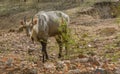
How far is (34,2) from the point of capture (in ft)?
106

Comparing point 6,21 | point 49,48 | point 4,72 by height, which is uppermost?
point 4,72

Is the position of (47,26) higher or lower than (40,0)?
higher

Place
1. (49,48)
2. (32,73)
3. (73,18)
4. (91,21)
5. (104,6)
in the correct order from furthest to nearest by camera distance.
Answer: (104,6)
(73,18)
(91,21)
(49,48)
(32,73)

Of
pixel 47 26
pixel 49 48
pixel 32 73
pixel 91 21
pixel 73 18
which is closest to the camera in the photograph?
pixel 32 73

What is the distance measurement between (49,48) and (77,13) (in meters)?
10.4

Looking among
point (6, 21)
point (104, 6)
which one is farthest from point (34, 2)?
point (104, 6)

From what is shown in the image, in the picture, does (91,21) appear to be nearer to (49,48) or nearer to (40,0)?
(49,48)

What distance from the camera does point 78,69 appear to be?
285 inches

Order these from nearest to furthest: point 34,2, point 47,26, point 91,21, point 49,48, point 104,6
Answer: point 47,26
point 49,48
point 91,21
point 104,6
point 34,2

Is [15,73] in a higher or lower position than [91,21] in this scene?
higher

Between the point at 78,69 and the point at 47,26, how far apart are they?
151 inches

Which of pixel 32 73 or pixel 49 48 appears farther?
pixel 49 48

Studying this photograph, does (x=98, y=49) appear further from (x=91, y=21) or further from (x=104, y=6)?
(x=104, y=6)

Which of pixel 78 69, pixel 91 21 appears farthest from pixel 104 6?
pixel 78 69
